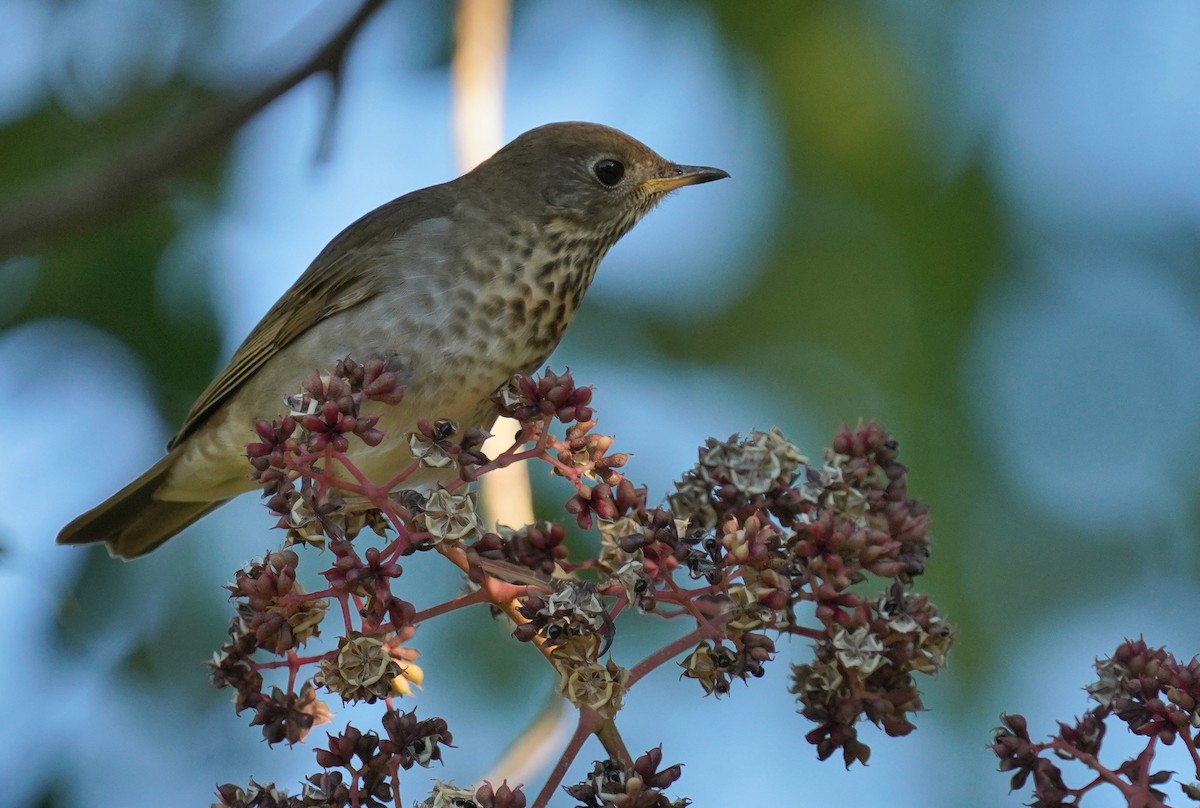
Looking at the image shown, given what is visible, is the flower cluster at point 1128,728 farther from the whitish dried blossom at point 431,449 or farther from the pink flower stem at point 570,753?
the whitish dried blossom at point 431,449

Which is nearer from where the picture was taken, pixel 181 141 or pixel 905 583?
pixel 905 583

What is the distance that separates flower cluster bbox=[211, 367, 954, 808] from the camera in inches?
118

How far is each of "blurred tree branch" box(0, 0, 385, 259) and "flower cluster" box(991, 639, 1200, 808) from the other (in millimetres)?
2734

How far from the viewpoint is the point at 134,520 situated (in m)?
5.30

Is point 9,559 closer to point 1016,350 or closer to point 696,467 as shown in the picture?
point 696,467

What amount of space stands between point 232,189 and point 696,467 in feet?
8.78

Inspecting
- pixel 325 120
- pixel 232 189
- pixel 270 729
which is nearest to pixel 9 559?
pixel 270 729

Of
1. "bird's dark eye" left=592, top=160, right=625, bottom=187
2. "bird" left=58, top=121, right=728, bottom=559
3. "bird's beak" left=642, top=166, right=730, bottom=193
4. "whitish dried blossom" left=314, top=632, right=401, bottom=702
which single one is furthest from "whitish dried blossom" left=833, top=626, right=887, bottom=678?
"bird's dark eye" left=592, top=160, right=625, bottom=187

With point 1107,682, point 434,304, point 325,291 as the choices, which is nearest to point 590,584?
point 1107,682

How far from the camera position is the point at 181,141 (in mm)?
4262

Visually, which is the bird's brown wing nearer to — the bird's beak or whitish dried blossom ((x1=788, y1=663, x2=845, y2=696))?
the bird's beak

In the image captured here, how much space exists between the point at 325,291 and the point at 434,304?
24.8 inches

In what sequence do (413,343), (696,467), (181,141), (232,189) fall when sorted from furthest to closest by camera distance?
(232,189), (413,343), (181,141), (696,467)

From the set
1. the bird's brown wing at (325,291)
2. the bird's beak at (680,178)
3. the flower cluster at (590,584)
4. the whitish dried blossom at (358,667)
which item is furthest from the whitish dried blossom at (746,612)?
the bird's beak at (680,178)
